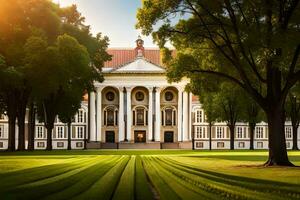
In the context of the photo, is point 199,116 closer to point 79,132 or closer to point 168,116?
point 168,116

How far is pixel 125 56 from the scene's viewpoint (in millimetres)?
103375

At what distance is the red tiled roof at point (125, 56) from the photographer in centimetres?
10138

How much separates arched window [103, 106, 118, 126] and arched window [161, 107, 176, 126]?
9001 mm

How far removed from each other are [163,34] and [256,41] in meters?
5.59

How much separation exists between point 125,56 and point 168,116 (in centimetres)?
1522

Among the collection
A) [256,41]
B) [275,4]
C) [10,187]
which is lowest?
[10,187]

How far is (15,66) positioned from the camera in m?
43.5

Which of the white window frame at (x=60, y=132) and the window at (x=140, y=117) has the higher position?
the window at (x=140, y=117)

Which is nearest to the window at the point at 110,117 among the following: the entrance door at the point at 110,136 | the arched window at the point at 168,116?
the entrance door at the point at 110,136

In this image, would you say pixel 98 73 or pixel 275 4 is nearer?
pixel 275 4

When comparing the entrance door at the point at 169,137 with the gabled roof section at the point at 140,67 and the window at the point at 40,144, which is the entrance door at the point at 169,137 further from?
the window at the point at 40,144

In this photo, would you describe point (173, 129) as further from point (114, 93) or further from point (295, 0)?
point (295, 0)

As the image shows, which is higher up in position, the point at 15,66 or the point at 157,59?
the point at 157,59

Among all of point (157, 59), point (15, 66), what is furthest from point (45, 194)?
point (157, 59)
